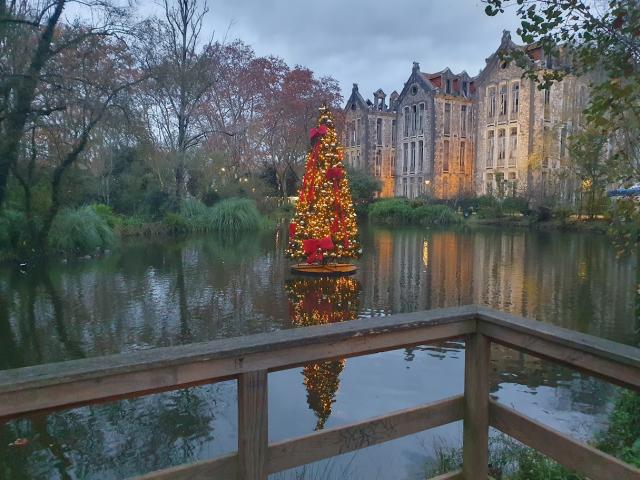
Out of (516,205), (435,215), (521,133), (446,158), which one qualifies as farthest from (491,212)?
(446,158)

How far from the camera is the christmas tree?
1323 centimetres

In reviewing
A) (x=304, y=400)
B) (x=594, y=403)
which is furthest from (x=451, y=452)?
(x=594, y=403)

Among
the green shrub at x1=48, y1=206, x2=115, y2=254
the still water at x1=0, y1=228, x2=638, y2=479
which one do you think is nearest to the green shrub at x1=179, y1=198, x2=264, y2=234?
the green shrub at x1=48, y1=206, x2=115, y2=254

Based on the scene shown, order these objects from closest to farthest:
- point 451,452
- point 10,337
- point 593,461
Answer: point 593,461 → point 451,452 → point 10,337

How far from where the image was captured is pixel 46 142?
15625 millimetres

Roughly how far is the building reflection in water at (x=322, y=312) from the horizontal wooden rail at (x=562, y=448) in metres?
1.43

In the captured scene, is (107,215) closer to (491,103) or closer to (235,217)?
(235,217)

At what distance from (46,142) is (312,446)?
16.0 metres

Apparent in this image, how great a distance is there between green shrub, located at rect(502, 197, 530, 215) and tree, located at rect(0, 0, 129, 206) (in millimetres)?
24663

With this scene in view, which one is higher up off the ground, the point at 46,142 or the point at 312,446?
the point at 46,142

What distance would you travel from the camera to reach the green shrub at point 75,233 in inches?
661

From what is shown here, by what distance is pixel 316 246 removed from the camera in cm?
1328

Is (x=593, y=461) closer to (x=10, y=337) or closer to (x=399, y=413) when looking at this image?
(x=399, y=413)

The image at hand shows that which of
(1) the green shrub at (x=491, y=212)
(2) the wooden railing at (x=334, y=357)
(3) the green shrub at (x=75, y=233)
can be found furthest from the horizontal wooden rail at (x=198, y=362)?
(1) the green shrub at (x=491, y=212)
